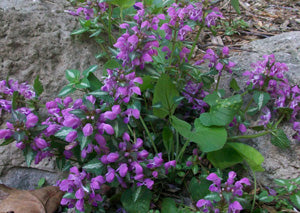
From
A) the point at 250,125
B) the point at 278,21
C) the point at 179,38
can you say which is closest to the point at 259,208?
the point at 250,125

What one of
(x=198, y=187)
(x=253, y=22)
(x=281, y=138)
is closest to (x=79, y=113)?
(x=198, y=187)

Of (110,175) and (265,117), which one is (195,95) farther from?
(110,175)

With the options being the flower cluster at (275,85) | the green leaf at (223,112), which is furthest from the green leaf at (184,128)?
the flower cluster at (275,85)

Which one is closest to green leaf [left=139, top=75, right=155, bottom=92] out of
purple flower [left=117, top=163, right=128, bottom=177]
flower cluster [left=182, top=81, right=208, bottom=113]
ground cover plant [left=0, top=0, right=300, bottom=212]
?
ground cover plant [left=0, top=0, right=300, bottom=212]

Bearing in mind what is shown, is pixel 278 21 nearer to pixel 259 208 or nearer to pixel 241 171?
pixel 241 171

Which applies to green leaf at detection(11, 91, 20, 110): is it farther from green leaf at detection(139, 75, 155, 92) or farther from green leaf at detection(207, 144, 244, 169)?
green leaf at detection(207, 144, 244, 169)
